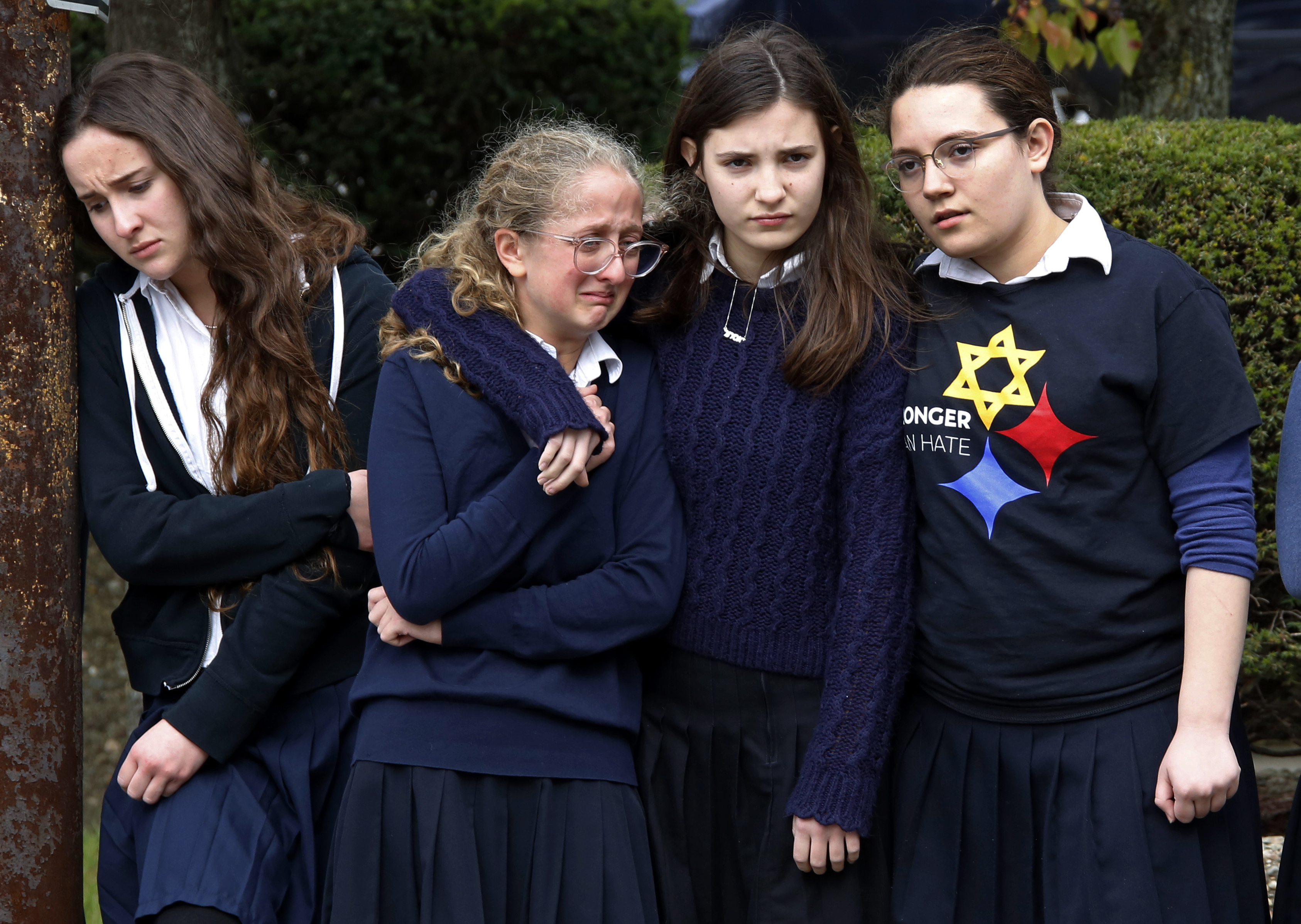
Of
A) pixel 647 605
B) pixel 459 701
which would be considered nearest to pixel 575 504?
pixel 647 605

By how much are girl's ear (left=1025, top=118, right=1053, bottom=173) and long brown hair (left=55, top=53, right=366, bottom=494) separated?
1.41 meters

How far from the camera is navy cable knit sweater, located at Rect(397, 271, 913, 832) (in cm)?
231

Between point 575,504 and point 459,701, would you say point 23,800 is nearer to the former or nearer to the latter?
point 459,701

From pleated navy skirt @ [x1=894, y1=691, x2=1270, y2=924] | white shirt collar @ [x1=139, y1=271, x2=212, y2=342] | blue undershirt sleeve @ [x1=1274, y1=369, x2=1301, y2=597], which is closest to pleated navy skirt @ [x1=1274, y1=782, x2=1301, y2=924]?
pleated navy skirt @ [x1=894, y1=691, x2=1270, y2=924]

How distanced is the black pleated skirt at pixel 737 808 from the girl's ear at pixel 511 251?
0.80 metres

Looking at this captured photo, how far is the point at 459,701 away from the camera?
7.55ft

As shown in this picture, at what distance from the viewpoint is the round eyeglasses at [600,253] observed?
2385mm

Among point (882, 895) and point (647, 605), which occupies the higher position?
point (647, 605)

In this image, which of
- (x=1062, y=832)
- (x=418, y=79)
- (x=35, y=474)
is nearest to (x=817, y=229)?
(x=1062, y=832)

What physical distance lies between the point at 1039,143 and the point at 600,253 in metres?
0.82

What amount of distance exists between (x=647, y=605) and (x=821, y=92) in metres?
0.99

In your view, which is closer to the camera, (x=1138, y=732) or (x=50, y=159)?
(x=1138, y=732)

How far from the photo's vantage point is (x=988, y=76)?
2.29m

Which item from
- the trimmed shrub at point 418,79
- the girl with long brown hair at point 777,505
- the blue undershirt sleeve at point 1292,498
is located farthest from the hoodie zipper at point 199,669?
the trimmed shrub at point 418,79
